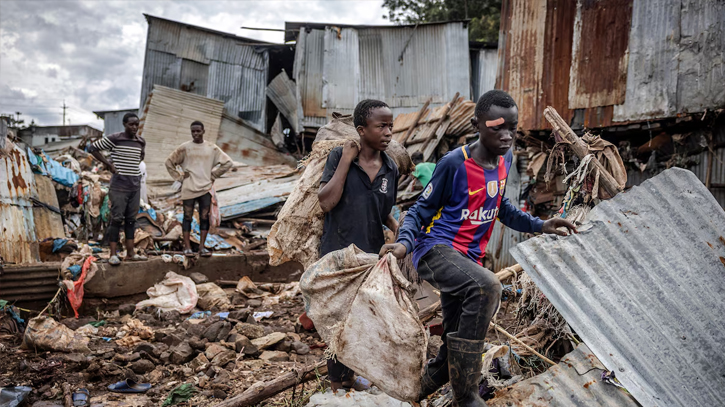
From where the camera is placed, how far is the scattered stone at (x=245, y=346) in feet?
14.7

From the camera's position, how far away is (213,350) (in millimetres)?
4426

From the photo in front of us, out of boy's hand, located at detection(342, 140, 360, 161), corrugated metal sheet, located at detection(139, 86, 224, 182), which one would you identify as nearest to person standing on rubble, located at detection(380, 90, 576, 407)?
boy's hand, located at detection(342, 140, 360, 161)

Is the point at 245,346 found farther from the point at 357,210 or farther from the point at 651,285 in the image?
the point at 651,285

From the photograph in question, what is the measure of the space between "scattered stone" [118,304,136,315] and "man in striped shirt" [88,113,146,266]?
2.59 feet

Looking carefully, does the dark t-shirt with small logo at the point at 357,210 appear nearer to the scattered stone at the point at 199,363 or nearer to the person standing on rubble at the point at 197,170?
the scattered stone at the point at 199,363

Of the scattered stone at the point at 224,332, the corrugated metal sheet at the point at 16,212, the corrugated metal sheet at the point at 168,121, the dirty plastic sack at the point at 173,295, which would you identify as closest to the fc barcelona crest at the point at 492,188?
the scattered stone at the point at 224,332

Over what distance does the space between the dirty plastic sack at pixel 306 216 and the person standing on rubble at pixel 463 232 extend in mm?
880

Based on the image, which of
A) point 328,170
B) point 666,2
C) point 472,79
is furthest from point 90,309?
point 472,79

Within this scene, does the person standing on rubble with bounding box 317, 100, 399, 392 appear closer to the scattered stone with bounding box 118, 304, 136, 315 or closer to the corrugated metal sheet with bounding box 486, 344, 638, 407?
the corrugated metal sheet with bounding box 486, 344, 638, 407

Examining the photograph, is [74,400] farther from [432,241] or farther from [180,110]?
[180,110]

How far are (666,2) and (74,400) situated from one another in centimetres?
849

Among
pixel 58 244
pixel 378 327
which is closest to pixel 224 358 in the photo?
pixel 378 327

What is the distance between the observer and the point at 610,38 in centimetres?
772

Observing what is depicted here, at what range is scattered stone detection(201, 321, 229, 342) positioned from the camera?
4762mm
